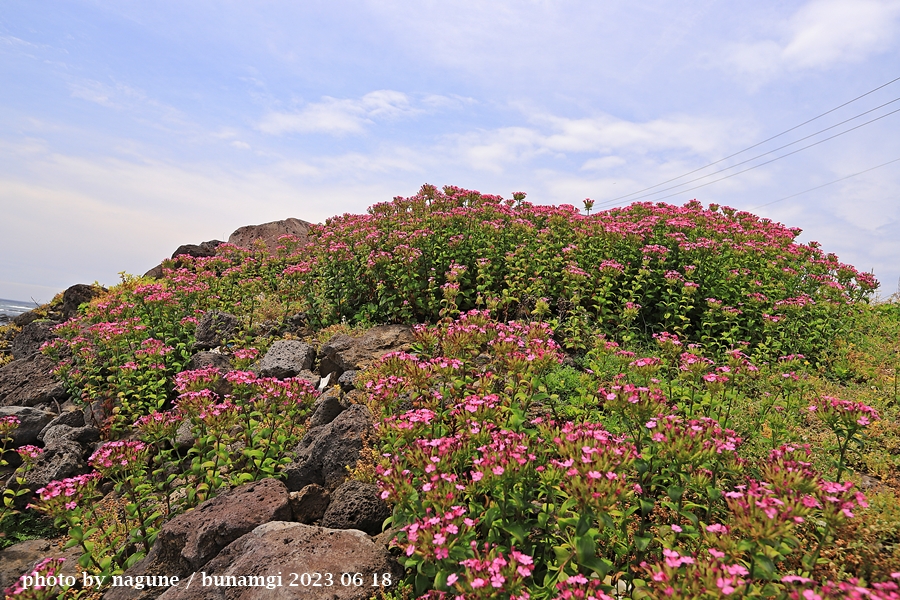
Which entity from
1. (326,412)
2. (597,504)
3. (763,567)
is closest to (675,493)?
(763,567)

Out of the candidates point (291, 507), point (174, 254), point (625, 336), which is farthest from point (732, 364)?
point (174, 254)

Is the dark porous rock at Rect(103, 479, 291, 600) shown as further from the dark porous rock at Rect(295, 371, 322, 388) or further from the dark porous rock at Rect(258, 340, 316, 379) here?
the dark porous rock at Rect(258, 340, 316, 379)

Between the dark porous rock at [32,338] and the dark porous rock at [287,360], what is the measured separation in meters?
9.49

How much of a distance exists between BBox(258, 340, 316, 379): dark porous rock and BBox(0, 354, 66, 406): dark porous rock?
5.73m

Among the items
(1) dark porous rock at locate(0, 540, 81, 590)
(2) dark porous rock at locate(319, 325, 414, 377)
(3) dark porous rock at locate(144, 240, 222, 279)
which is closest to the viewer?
(1) dark porous rock at locate(0, 540, 81, 590)

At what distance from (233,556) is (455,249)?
790 cm

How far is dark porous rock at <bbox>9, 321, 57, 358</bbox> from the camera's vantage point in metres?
14.4

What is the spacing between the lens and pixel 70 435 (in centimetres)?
884

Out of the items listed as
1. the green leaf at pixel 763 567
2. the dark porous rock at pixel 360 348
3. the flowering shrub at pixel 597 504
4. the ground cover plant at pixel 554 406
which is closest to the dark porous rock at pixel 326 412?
the ground cover plant at pixel 554 406

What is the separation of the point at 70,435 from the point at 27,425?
203 centimetres

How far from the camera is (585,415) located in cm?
631

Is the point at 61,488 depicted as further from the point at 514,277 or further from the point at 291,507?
the point at 514,277

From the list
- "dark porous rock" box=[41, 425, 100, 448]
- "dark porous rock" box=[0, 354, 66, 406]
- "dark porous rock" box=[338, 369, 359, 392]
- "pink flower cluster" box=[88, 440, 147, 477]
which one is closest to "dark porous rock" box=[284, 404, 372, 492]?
"dark porous rock" box=[338, 369, 359, 392]

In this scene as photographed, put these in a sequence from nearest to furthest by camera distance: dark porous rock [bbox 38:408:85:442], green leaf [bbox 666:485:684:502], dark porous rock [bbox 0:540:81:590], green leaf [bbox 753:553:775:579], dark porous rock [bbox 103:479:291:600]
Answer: green leaf [bbox 753:553:775:579] < green leaf [bbox 666:485:684:502] < dark porous rock [bbox 103:479:291:600] < dark porous rock [bbox 0:540:81:590] < dark porous rock [bbox 38:408:85:442]
